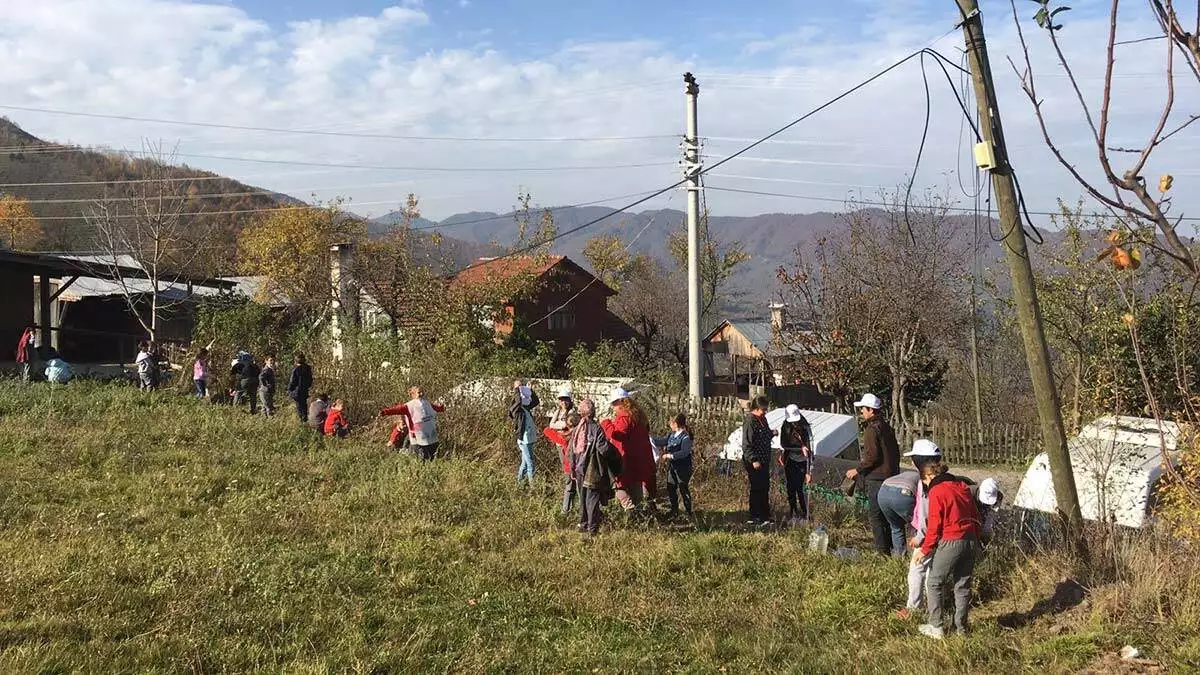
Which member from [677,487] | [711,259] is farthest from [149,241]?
[711,259]

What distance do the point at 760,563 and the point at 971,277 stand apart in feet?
62.9

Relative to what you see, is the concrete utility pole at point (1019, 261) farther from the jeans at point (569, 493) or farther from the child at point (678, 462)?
the jeans at point (569, 493)

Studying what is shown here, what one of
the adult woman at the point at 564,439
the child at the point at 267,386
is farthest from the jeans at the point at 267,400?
the adult woman at the point at 564,439

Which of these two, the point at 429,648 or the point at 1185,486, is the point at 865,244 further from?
the point at 429,648

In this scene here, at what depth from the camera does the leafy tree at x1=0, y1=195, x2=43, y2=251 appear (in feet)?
189

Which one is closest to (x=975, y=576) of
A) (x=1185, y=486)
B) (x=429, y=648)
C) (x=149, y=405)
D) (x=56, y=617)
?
(x=1185, y=486)

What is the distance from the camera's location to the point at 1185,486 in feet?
20.2

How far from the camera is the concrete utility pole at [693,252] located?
1764 centimetres

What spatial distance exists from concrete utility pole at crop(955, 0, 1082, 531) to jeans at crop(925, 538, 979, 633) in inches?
48.3

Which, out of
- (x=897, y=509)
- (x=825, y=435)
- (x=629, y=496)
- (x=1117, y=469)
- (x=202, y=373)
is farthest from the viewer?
(x=202, y=373)

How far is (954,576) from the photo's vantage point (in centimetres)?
595

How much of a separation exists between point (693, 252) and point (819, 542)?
1027 centimetres

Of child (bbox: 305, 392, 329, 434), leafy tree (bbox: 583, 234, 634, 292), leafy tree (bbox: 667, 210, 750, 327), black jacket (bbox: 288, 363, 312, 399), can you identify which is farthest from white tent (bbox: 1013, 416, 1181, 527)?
leafy tree (bbox: 583, 234, 634, 292)

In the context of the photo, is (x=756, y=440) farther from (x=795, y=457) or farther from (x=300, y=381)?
(x=300, y=381)
